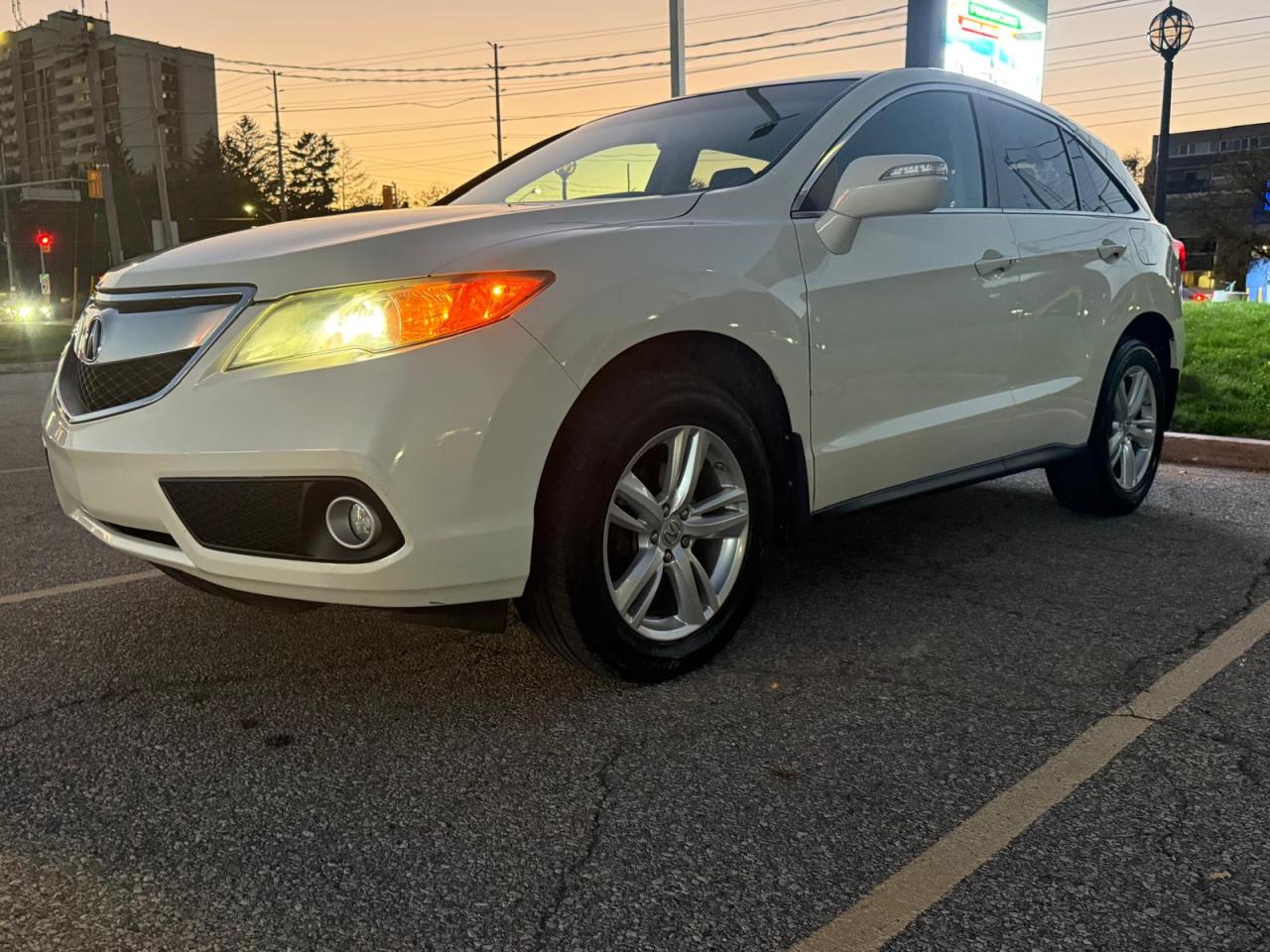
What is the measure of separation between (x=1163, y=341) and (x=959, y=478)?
1.93 meters

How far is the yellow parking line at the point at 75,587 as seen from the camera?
3.88 m

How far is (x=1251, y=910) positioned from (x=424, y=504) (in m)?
1.78

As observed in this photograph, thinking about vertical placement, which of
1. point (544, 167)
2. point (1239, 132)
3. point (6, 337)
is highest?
point (1239, 132)

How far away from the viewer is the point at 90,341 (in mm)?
3084

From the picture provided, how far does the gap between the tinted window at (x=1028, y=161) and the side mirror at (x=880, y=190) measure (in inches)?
38.9

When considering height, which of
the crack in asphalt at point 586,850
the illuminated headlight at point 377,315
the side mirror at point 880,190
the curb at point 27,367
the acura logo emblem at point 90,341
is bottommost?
the curb at point 27,367

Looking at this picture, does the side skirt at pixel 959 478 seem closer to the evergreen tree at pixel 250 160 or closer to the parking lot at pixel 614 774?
the parking lot at pixel 614 774

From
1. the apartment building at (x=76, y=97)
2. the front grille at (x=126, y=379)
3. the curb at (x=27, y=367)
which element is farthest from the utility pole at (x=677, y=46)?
the apartment building at (x=76, y=97)

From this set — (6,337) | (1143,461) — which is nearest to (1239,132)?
(6,337)

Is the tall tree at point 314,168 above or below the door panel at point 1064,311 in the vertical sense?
above

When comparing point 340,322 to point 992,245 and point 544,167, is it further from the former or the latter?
point 992,245

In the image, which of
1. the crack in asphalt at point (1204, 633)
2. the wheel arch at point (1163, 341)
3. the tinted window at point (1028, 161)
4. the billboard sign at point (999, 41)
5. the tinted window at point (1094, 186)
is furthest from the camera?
the billboard sign at point (999, 41)

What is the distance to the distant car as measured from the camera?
8.36 feet

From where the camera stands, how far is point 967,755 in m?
2.64
